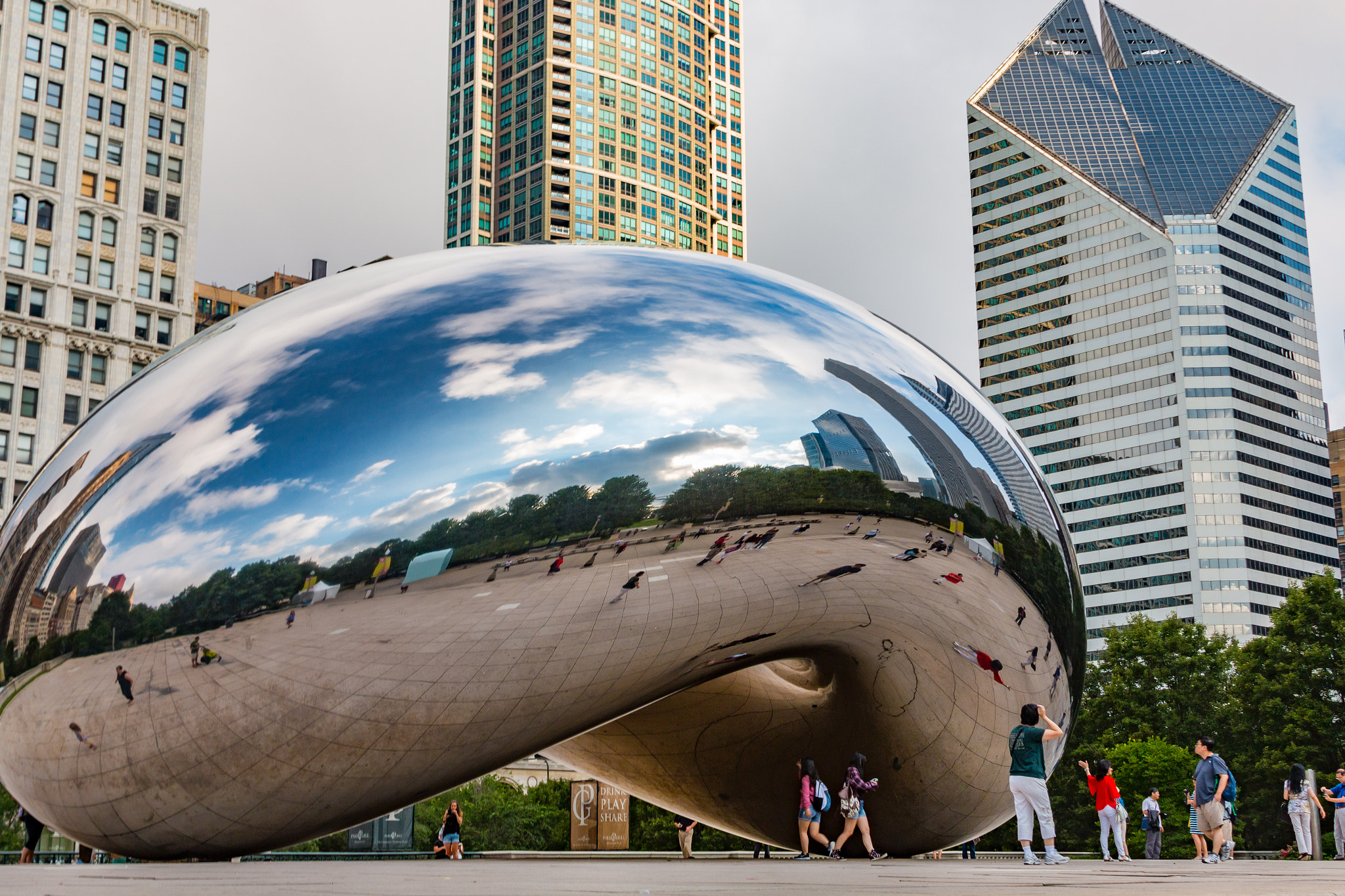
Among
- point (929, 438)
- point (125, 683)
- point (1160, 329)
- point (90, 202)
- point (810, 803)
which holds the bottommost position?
point (810, 803)

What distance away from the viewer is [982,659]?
7.41 m

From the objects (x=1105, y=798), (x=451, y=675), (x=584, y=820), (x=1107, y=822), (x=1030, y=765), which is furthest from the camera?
(x=584, y=820)

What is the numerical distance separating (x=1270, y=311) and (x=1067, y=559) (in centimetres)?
16841

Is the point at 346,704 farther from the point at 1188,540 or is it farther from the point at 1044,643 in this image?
the point at 1188,540

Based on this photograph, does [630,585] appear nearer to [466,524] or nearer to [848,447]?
[466,524]

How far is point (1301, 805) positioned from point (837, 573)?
49.9 ft

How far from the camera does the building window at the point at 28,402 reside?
74875mm

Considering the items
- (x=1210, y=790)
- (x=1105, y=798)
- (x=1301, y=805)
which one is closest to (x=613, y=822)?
(x=1301, y=805)

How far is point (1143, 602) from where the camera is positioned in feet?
498

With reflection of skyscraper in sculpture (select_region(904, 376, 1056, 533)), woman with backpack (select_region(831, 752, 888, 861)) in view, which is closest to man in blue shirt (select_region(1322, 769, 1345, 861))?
woman with backpack (select_region(831, 752, 888, 861))

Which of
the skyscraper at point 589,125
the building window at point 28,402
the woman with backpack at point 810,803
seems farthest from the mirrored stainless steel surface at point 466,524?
the skyscraper at point 589,125

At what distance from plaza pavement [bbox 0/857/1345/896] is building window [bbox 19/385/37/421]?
75.6m

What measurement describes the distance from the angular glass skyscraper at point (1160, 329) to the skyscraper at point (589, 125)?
3827 cm

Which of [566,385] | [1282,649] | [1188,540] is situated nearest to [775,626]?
[566,385]
